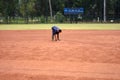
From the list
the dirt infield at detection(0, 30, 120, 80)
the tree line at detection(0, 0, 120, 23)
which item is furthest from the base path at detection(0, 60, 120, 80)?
the tree line at detection(0, 0, 120, 23)

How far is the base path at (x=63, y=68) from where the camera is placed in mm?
9711

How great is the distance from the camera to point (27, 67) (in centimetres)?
1098

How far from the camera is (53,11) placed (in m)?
68.8

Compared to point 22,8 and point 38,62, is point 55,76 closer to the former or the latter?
point 38,62

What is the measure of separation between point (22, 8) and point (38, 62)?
61890 mm

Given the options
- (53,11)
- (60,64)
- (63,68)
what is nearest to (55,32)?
(60,64)

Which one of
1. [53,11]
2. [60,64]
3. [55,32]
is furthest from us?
[53,11]

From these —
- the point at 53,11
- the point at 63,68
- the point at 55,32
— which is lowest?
the point at 63,68

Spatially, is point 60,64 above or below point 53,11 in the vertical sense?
below

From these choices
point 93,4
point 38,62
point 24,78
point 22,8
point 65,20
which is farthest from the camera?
point 22,8

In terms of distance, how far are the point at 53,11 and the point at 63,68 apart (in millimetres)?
58456

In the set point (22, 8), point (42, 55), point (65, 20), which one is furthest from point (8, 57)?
point (22, 8)

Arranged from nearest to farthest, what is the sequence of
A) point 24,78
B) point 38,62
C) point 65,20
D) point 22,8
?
point 24,78
point 38,62
point 65,20
point 22,8

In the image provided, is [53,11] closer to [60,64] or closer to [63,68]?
[60,64]
